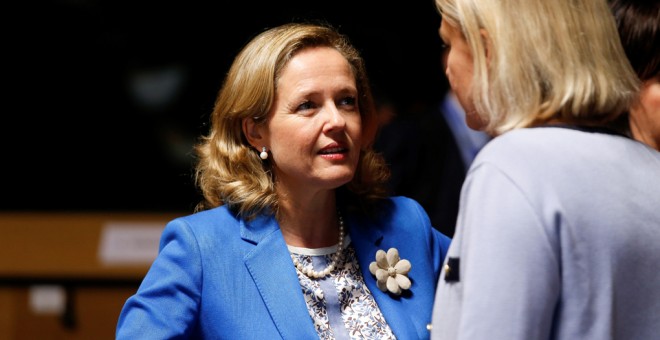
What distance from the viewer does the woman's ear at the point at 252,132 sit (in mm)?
2643

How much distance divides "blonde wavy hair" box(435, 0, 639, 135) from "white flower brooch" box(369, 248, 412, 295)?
731 millimetres

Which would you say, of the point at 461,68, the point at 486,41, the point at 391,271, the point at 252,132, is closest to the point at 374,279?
the point at 391,271

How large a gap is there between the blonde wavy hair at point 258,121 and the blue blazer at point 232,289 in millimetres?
74

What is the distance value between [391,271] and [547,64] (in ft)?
2.94

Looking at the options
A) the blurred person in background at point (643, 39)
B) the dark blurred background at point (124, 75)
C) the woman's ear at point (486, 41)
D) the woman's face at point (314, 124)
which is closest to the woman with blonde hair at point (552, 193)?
the woman's ear at point (486, 41)

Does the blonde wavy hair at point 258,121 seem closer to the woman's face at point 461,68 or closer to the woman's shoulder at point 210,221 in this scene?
the woman's shoulder at point 210,221

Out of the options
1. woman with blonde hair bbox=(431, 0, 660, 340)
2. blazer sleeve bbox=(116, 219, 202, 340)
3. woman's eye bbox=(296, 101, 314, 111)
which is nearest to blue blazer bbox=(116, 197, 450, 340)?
blazer sleeve bbox=(116, 219, 202, 340)

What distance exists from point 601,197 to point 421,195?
2369 mm

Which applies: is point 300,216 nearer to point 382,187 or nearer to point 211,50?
point 382,187

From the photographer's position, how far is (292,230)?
2.60 metres

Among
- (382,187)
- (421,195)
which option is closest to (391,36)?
(421,195)

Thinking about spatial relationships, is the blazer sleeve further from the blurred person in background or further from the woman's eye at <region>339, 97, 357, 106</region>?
the blurred person in background

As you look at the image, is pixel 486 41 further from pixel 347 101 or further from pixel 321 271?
pixel 321 271

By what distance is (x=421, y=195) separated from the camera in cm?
414
